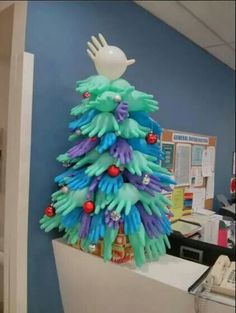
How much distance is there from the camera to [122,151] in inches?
35.1

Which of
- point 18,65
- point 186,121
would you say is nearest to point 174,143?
point 186,121

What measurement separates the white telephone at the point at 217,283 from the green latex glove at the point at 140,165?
1.14 ft

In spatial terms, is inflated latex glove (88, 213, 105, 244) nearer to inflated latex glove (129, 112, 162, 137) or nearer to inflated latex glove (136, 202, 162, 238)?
inflated latex glove (136, 202, 162, 238)

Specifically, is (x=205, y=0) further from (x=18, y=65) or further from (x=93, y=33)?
(x=18, y=65)

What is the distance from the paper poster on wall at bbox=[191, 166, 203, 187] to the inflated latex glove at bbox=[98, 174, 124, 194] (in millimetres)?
1101

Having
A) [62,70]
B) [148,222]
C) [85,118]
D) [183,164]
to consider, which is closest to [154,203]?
[148,222]

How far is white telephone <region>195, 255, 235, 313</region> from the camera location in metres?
0.71

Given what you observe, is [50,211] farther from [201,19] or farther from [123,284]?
[201,19]

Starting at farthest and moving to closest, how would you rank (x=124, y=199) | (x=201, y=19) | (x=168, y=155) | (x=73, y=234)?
(x=168, y=155), (x=201, y=19), (x=73, y=234), (x=124, y=199)

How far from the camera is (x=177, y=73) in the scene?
1.75 meters

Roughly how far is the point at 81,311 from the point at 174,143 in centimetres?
104

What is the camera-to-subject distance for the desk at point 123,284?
829 millimetres

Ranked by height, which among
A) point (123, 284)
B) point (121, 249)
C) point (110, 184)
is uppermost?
point (110, 184)

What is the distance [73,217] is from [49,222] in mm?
120
